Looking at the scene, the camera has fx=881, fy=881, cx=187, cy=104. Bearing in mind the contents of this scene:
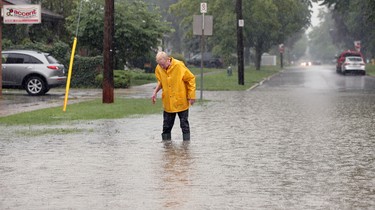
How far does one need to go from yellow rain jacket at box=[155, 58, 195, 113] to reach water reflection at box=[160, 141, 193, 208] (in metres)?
0.67

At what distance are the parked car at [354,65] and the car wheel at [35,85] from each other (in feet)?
135

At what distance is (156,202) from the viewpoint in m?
9.03

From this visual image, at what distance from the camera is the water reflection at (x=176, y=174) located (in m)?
9.28

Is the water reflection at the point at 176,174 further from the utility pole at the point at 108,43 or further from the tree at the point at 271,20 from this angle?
the tree at the point at 271,20

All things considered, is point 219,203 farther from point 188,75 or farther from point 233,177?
point 188,75

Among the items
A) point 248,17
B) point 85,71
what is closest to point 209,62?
point 248,17

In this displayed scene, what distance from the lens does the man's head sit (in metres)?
14.7

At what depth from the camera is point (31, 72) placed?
101ft

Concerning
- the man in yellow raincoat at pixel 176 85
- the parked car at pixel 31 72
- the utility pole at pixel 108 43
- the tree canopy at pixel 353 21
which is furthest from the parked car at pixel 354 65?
the man in yellow raincoat at pixel 176 85

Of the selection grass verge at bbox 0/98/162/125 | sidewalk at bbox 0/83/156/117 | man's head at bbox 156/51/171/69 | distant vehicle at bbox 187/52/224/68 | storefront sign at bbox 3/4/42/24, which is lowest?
distant vehicle at bbox 187/52/224/68

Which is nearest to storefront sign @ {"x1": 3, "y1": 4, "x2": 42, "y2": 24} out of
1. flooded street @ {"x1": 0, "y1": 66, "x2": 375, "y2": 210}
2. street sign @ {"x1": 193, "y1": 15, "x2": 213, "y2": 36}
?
street sign @ {"x1": 193, "y1": 15, "x2": 213, "y2": 36}

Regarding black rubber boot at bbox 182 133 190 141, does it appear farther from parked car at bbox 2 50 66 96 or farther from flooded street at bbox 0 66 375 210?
parked car at bbox 2 50 66 96

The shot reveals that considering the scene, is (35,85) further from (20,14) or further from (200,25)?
(200,25)

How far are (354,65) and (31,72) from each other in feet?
136
